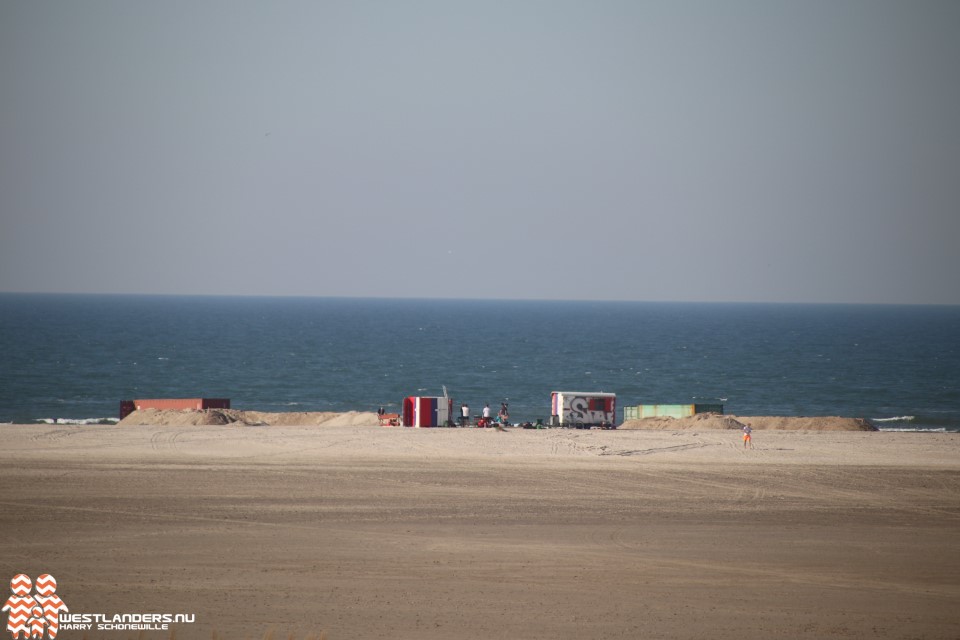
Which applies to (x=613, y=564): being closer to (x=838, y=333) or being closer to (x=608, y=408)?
(x=608, y=408)

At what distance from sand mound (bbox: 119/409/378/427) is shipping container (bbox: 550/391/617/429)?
8.52 metres

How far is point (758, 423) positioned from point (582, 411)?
917 centimetres

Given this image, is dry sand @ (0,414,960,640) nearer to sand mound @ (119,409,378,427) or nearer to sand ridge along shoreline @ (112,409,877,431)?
sand mound @ (119,409,378,427)

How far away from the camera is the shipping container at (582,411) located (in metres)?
47.4

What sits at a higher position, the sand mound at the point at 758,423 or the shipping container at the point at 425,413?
the shipping container at the point at 425,413

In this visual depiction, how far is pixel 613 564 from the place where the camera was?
71.0 ft

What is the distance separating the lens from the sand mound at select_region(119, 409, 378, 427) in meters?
46.0
